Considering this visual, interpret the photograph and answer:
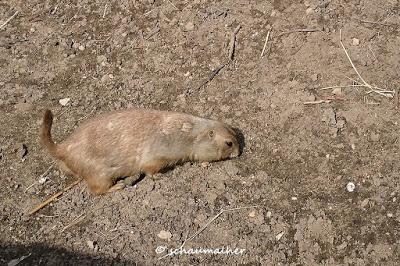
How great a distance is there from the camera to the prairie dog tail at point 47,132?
4019mm

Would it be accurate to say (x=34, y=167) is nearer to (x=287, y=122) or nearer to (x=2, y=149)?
(x=2, y=149)

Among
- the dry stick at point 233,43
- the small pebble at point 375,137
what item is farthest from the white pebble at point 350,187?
the dry stick at point 233,43

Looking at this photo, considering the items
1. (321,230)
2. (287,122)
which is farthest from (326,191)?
(287,122)

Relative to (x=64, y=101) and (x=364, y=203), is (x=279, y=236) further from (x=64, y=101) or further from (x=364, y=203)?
(x=64, y=101)

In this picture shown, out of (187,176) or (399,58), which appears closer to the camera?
(187,176)

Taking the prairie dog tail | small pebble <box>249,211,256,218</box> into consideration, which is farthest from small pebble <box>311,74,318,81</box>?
the prairie dog tail

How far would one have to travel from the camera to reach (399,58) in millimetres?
5023

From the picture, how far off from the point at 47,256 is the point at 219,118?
1873 millimetres

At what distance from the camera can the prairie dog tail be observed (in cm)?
402

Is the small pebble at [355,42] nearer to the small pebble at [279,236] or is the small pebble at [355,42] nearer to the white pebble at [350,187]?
the white pebble at [350,187]

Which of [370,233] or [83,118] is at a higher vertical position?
[83,118]

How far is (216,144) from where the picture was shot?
4445 mm

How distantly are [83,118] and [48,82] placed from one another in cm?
65

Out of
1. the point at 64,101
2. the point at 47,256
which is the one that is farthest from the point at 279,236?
the point at 64,101
